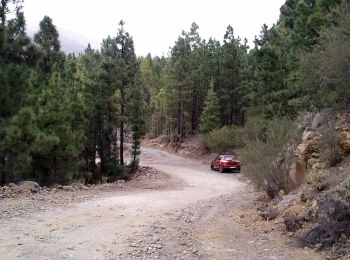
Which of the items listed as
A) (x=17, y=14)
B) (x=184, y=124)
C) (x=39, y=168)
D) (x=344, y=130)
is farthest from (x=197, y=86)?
(x=344, y=130)

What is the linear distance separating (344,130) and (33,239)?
8.29 meters

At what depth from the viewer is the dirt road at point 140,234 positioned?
8.38m

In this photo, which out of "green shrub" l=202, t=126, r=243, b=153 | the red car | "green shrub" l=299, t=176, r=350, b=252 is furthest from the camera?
"green shrub" l=202, t=126, r=243, b=153

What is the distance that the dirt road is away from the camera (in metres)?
Answer: 8.38

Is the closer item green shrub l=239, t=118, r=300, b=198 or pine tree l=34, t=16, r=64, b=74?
green shrub l=239, t=118, r=300, b=198

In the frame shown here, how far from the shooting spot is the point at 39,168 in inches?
915

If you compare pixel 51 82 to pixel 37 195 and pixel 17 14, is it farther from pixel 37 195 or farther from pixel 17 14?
pixel 37 195

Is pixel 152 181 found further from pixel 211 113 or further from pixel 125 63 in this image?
pixel 211 113

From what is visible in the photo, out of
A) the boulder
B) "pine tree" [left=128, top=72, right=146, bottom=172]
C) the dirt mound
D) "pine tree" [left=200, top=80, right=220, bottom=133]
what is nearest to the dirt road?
the boulder

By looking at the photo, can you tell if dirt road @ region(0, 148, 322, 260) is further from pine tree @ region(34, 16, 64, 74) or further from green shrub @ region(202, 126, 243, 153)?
green shrub @ region(202, 126, 243, 153)

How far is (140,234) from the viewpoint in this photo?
33.8ft

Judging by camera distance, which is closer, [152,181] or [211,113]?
[152,181]

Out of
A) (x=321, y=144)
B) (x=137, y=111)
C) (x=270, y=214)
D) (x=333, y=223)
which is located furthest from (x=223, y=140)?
(x=333, y=223)

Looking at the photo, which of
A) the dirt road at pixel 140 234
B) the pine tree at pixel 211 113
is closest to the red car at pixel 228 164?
the pine tree at pixel 211 113
